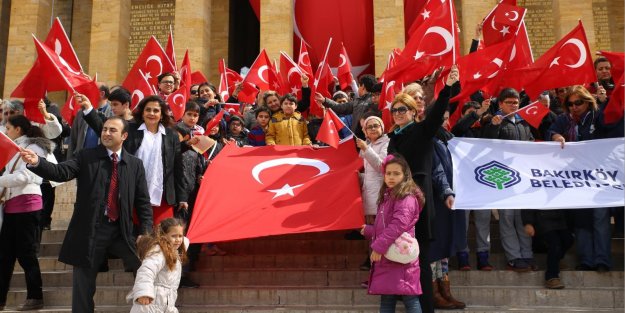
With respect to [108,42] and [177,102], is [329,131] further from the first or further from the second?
[108,42]

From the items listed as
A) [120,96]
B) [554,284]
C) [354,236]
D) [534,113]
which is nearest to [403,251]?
[554,284]

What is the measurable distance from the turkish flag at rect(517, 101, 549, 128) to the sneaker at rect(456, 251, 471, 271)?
203 centimetres

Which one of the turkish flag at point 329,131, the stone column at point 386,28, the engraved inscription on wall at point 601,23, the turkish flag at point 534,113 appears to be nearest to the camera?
the turkish flag at point 329,131

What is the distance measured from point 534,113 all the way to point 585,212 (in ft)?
4.85

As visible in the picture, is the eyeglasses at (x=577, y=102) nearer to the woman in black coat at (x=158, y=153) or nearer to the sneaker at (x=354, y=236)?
the sneaker at (x=354, y=236)

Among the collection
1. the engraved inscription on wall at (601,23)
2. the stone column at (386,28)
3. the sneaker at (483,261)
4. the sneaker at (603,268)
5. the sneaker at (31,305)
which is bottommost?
the sneaker at (31,305)

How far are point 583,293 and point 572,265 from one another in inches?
40.9

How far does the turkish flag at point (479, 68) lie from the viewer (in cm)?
795

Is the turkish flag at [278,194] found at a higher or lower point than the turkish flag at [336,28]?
lower

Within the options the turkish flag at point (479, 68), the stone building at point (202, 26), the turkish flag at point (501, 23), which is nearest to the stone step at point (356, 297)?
the turkish flag at point (479, 68)

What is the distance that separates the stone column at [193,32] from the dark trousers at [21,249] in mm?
11512

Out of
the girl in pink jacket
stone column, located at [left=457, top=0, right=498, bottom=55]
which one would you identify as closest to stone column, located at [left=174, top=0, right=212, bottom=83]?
stone column, located at [left=457, top=0, right=498, bottom=55]

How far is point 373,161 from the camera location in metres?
6.43

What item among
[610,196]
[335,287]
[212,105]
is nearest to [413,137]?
[335,287]
